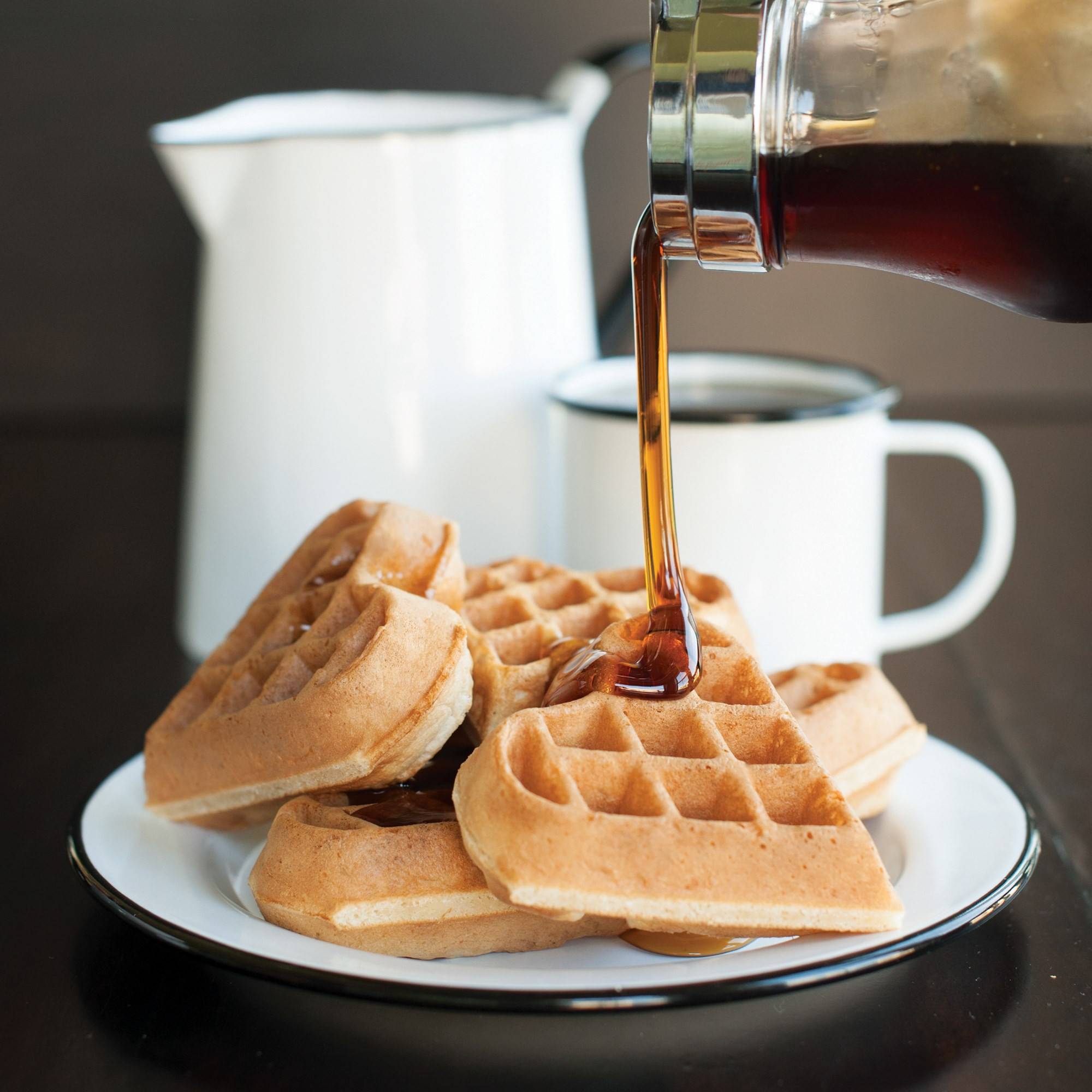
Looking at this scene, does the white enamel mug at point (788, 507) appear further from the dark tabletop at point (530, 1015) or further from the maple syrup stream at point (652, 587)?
the maple syrup stream at point (652, 587)


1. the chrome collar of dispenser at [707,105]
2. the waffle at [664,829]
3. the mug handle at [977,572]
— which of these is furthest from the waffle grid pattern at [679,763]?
the mug handle at [977,572]

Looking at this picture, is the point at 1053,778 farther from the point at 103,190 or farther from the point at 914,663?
the point at 103,190

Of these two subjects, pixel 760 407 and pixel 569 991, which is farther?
pixel 760 407

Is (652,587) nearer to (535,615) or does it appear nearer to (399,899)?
(535,615)

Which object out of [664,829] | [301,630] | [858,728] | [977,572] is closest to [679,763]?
[664,829]

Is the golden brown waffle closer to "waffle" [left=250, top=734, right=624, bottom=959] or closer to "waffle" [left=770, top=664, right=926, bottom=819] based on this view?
"waffle" [left=250, top=734, right=624, bottom=959]

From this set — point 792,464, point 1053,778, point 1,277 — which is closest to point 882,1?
point 792,464
